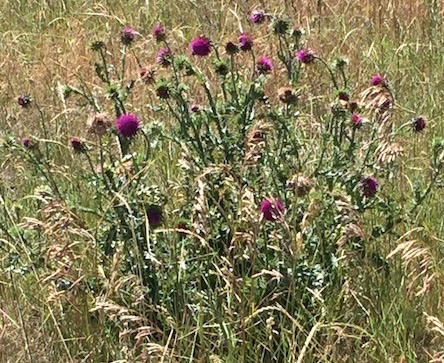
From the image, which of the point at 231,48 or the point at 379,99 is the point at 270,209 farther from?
the point at 231,48

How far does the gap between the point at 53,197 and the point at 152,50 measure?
2001 millimetres

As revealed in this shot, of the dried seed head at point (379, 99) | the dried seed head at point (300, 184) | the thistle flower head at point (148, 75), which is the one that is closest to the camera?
the dried seed head at point (300, 184)

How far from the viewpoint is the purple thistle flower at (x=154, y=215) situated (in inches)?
85.0

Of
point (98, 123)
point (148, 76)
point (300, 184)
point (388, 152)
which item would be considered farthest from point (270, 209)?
point (148, 76)

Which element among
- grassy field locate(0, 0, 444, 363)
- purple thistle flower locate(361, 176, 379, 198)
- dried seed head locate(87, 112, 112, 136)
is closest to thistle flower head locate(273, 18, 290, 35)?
grassy field locate(0, 0, 444, 363)

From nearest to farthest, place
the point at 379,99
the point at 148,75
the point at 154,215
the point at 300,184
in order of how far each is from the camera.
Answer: the point at 300,184 → the point at 379,99 → the point at 154,215 → the point at 148,75

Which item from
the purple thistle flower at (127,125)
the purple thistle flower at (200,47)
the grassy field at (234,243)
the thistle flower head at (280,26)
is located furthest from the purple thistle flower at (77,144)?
the thistle flower head at (280,26)

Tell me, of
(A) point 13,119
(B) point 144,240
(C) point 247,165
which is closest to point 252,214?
(C) point 247,165

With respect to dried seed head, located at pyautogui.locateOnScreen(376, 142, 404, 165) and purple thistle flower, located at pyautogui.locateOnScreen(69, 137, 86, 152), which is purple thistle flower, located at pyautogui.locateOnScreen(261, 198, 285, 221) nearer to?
dried seed head, located at pyautogui.locateOnScreen(376, 142, 404, 165)

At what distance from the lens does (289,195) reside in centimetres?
228

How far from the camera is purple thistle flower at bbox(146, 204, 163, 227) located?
7.09 feet

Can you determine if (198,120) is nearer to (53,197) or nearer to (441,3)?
(53,197)

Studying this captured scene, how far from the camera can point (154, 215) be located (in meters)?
2.16

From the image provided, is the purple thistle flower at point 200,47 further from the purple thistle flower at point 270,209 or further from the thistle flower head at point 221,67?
the purple thistle flower at point 270,209
